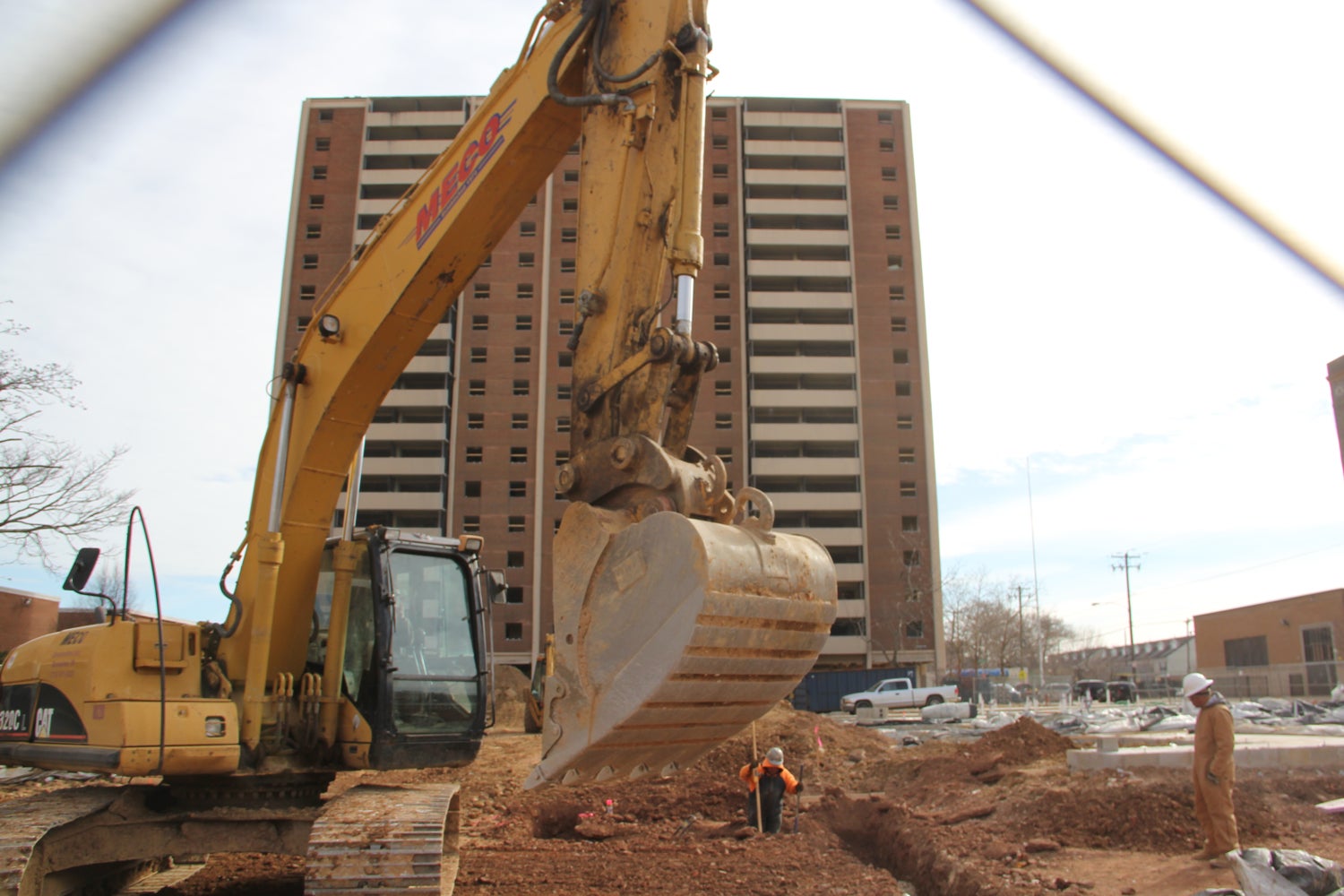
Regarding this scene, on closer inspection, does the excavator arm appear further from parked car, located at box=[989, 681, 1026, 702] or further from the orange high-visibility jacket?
parked car, located at box=[989, 681, 1026, 702]

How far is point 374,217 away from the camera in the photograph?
69938mm

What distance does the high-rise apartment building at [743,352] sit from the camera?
64.6 metres

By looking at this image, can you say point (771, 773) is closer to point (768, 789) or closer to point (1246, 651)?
point (768, 789)

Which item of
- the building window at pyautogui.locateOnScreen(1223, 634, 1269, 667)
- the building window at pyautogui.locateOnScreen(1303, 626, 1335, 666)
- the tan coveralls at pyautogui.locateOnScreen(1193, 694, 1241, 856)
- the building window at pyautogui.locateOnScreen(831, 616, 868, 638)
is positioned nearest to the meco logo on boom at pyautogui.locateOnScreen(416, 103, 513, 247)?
the tan coveralls at pyautogui.locateOnScreen(1193, 694, 1241, 856)

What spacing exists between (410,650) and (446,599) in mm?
517

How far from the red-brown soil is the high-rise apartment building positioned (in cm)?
4724

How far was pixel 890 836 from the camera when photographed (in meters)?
12.5

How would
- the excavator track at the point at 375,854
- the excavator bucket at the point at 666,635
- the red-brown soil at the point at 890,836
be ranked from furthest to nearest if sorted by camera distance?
the red-brown soil at the point at 890,836, the excavator track at the point at 375,854, the excavator bucket at the point at 666,635

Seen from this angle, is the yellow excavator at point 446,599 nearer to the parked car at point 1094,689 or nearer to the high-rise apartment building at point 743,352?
the parked car at point 1094,689

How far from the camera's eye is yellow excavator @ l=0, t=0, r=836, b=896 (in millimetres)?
4230

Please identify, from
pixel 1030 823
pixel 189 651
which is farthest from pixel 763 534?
pixel 1030 823

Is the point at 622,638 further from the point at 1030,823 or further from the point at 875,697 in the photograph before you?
the point at 875,697

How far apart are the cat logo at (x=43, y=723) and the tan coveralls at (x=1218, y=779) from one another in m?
9.09

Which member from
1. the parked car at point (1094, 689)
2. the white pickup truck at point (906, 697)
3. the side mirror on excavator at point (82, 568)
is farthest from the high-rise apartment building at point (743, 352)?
the side mirror on excavator at point (82, 568)
